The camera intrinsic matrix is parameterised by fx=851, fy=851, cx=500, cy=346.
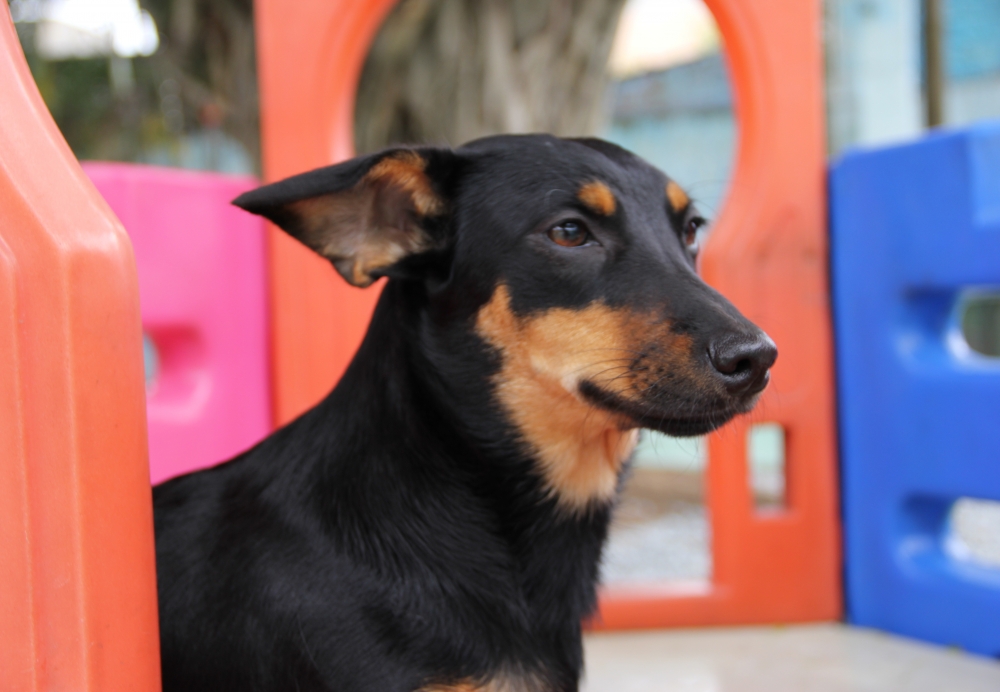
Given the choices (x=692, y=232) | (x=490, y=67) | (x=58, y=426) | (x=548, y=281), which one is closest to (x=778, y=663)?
(x=692, y=232)

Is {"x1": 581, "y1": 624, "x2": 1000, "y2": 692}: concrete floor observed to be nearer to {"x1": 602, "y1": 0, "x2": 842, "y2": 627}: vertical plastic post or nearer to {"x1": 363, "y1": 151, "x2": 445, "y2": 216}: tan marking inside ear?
{"x1": 602, "y1": 0, "x2": 842, "y2": 627}: vertical plastic post

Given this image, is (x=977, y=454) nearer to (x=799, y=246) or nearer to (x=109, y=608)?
(x=799, y=246)

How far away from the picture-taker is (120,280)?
1530 millimetres

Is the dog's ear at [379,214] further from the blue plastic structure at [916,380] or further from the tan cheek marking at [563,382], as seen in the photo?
the blue plastic structure at [916,380]

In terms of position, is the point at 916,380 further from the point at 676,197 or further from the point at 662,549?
the point at 662,549

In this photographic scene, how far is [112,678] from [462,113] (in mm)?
4308

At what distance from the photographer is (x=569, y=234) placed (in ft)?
5.95

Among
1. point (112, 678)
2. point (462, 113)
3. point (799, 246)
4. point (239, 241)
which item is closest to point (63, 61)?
point (462, 113)

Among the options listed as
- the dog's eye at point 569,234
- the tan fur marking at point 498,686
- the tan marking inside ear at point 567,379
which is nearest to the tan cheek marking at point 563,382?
the tan marking inside ear at point 567,379

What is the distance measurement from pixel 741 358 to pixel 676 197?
Result: 599 mm

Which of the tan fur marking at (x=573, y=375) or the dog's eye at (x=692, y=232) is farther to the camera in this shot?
the dog's eye at (x=692, y=232)

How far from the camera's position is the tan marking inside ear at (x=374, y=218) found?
5.81 ft

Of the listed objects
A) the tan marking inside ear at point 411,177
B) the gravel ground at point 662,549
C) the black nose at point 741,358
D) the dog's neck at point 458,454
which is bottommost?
the gravel ground at point 662,549

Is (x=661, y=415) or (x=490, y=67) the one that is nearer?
(x=661, y=415)
